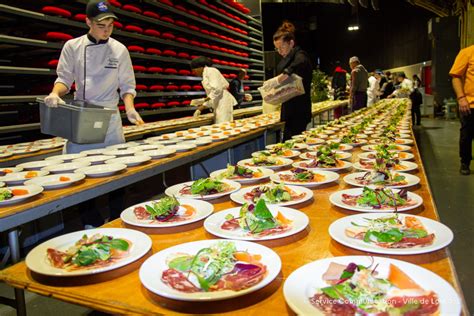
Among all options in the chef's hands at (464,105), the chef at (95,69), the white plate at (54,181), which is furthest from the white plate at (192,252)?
the chef's hands at (464,105)

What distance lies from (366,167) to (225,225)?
1.01 m

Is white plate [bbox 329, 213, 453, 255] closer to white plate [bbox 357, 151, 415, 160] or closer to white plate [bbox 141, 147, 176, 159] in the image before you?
white plate [bbox 357, 151, 415, 160]

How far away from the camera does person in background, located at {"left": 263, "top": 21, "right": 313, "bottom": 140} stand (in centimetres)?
383

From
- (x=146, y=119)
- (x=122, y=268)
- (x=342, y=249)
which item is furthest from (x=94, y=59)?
(x=146, y=119)

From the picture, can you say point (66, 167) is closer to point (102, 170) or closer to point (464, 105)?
point (102, 170)

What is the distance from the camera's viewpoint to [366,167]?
1.90 meters

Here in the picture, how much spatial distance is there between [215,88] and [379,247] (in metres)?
4.34

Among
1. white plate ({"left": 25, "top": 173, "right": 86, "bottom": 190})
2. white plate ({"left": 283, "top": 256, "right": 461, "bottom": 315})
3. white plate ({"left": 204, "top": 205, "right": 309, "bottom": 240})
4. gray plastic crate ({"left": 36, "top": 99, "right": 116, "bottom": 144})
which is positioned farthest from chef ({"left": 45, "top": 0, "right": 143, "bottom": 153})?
white plate ({"left": 283, "top": 256, "right": 461, "bottom": 315})

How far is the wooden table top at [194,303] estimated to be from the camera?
2.57ft

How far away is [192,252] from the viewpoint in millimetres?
966

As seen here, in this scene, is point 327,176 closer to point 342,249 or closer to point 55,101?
point 342,249

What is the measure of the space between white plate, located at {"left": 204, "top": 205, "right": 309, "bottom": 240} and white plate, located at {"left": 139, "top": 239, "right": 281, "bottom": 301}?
10 cm

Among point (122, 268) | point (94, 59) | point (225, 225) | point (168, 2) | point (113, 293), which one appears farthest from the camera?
point (168, 2)

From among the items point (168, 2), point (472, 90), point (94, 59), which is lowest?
point (472, 90)
